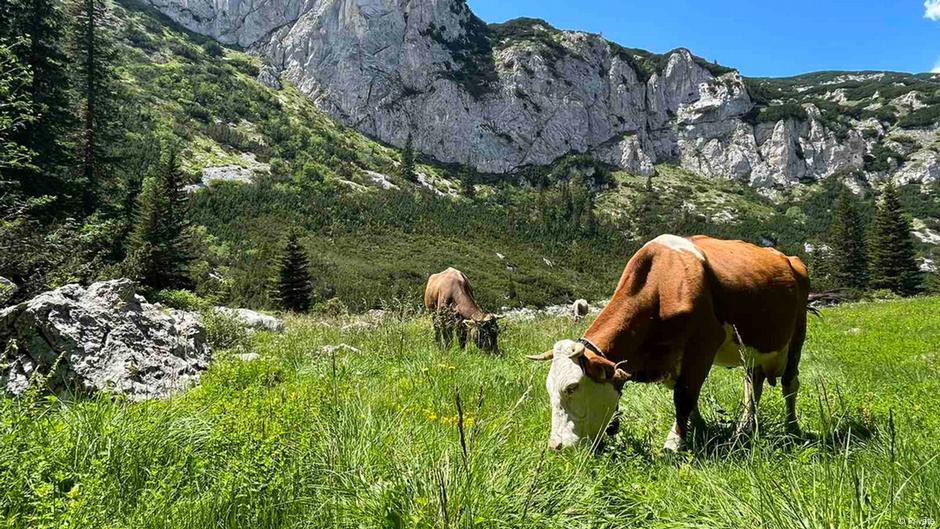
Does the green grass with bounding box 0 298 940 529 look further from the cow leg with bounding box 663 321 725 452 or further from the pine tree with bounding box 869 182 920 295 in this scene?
the pine tree with bounding box 869 182 920 295

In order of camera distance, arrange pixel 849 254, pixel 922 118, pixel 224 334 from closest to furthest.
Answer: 1. pixel 224 334
2. pixel 849 254
3. pixel 922 118

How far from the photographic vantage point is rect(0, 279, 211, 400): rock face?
4.91m

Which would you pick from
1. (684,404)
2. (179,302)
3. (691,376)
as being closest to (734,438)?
(684,404)

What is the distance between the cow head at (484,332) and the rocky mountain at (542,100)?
132799mm

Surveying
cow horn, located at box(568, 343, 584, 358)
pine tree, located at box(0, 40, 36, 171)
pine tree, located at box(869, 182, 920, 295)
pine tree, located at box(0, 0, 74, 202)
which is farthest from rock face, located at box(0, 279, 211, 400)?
pine tree, located at box(869, 182, 920, 295)

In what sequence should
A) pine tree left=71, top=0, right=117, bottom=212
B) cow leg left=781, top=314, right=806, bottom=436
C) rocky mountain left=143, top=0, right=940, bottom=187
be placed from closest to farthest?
cow leg left=781, top=314, right=806, bottom=436, pine tree left=71, top=0, right=117, bottom=212, rocky mountain left=143, top=0, right=940, bottom=187

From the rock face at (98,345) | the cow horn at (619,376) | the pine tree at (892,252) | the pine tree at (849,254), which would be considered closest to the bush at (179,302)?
the rock face at (98,345)

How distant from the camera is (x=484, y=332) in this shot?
9188mm

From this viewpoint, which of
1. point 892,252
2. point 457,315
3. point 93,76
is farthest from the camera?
point 892,252

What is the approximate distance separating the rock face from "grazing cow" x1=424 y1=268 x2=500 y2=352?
391 cm

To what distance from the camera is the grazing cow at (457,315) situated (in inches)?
359

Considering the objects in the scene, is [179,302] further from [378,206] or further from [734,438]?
[378,206]

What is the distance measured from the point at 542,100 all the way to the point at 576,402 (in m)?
156

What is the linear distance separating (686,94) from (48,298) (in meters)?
185
